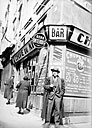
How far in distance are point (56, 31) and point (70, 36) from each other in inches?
5.8

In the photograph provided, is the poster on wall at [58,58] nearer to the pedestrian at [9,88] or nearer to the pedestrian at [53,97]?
the pedestrian at [53,97]

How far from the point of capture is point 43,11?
1255 mm

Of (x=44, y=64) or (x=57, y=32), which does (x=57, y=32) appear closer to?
(x=57, y=32)

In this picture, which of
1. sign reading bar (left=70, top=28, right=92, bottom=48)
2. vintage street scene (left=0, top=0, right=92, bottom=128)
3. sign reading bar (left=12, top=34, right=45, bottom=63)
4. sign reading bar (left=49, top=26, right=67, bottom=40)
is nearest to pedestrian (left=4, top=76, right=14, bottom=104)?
vintage street scene (left=0, top=0, right=92, bottom=128)

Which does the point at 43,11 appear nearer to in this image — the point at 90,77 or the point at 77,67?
the point at 77,67

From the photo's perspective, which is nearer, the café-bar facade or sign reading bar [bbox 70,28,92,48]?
the café-bar facade

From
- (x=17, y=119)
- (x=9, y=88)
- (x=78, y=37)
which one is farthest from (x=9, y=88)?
(x=78, y=37)

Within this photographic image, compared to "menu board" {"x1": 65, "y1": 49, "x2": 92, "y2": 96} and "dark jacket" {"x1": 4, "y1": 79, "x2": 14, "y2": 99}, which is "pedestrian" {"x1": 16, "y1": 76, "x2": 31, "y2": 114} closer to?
"dark jacket" {"x1": 4, "y1": 79, "x2": 14, "y2": 99}

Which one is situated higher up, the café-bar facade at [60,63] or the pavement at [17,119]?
the café-bar facade at [60,63]

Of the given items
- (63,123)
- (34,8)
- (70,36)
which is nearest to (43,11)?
(34,8)

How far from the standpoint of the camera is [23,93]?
105 cm

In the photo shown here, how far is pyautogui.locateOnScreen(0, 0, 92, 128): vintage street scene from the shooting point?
1.03 metres

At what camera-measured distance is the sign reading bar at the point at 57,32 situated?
1.27 m

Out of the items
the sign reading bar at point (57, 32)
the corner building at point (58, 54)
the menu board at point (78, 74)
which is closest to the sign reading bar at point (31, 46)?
the corner building at point (58, 54)
